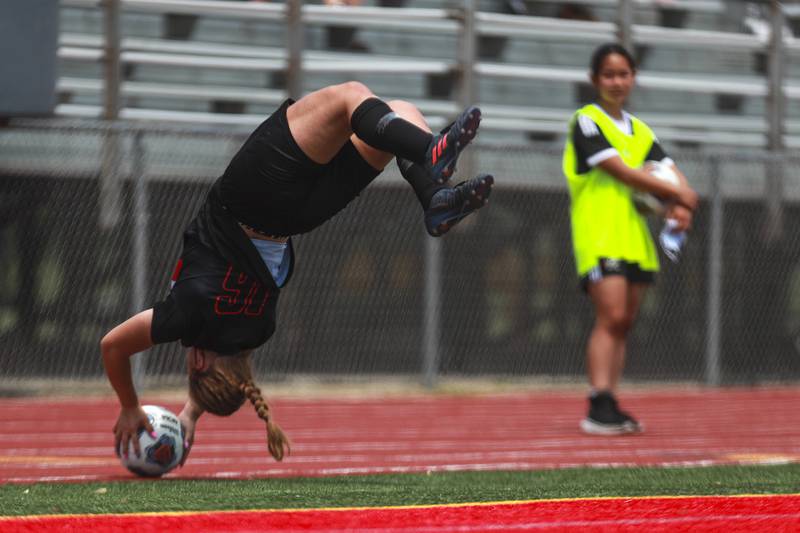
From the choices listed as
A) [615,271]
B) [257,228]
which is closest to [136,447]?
[257,228]

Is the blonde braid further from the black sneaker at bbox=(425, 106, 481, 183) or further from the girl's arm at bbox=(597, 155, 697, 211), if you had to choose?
the girl's arm at bbox=(597, 155, 697, 211)

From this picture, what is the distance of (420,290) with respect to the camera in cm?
1309

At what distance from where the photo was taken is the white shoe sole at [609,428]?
8.67 metres

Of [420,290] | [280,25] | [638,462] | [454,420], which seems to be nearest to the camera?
[638,462]

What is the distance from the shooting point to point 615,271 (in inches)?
342

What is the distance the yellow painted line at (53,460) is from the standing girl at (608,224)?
2848mm

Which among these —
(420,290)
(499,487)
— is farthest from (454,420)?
(499,487)

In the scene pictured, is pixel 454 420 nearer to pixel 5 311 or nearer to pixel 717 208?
pixel 5 311

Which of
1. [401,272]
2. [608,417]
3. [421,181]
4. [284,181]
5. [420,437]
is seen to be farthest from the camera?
[401,272]

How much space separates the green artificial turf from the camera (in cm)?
491

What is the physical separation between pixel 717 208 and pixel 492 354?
2667mm

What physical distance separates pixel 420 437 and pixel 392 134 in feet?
12.5

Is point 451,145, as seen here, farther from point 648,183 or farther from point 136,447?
point 648,183

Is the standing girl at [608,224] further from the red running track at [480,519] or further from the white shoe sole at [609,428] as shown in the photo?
the red running track at [480,519]
